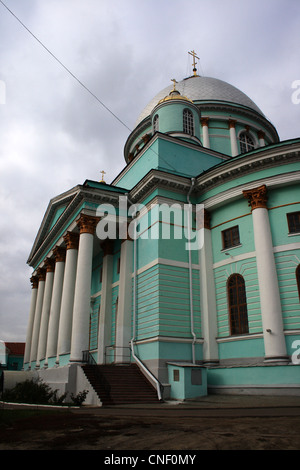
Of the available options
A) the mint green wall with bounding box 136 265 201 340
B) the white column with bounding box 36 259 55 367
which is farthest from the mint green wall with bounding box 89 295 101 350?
the mint green wall with bounding box 136 265 201 340

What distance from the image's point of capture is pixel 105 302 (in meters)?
20.1

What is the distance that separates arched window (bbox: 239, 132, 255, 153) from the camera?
26.1 m

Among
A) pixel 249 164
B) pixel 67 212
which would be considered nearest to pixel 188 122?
pixel 249 164

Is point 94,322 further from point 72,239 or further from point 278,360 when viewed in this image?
point 278,360

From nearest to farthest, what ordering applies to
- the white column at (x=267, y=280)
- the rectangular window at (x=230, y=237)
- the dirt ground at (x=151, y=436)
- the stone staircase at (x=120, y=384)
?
the dirt ground at (x=151, y=436) → the stone staircase at (x=120, y=384) → the white column at (x=267, y=280) → the rectangular window at (x=230, y=237)

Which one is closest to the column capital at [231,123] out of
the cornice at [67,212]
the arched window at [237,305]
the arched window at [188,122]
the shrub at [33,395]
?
the arched window at [188,122]

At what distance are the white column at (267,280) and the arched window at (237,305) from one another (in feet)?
3.96

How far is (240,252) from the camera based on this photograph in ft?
51.6

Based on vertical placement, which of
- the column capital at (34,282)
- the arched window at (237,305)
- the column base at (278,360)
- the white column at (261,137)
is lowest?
the column base at (278,360)

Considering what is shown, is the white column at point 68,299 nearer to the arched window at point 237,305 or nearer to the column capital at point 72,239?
the column capital at point 72,239

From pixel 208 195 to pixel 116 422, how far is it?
1246cm

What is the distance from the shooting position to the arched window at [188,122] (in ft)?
74.3
